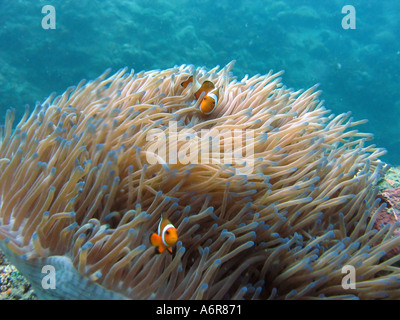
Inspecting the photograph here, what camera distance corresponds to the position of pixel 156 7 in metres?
17.2

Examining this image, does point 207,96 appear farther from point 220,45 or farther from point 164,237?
point 220,45

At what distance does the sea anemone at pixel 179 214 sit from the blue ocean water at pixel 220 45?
12.4 meters

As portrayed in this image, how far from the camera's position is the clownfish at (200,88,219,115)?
2.25m

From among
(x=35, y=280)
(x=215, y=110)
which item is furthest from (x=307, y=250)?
(x=35, y=280)

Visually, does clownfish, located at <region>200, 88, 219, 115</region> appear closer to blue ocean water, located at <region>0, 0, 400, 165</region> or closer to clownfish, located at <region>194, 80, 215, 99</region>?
clownfish, located at <region>194, 80, 215, 99</region>

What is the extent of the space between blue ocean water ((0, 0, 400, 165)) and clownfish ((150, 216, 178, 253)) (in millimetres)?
12950

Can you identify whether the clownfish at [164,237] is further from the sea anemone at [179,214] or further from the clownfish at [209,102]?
the clownfish at [209,102]

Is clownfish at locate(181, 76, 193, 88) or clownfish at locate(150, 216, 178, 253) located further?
clownfish at locate(181, 76, 193, 88)

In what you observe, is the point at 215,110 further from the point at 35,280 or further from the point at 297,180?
the point at 35,280

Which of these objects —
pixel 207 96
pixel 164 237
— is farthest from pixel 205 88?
pixel 164 237

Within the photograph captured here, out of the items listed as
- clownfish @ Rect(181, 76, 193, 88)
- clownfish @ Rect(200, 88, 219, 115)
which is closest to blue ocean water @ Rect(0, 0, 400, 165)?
clownfish @ Rect(181, 76, 193, 88)

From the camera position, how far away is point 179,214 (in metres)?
1.65

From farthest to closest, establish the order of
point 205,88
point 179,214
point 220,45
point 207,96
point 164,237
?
point 220,45
point 205,88
point 207,96
point 179,214
point 164,237

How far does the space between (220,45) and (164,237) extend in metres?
18.2
